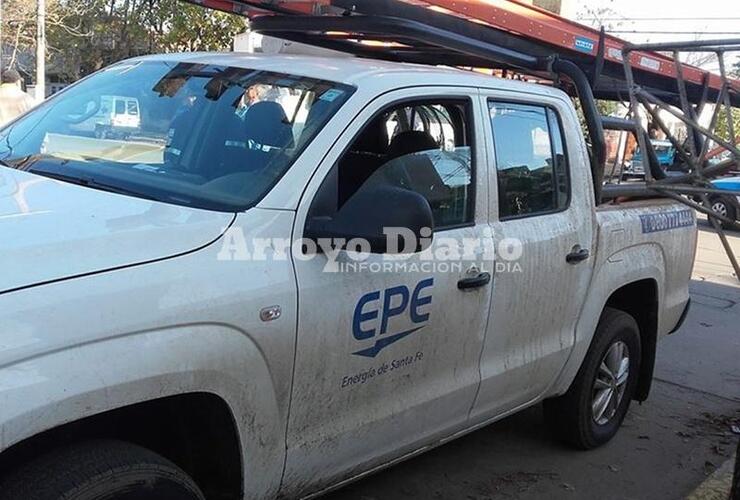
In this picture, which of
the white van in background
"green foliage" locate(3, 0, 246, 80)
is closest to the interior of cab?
the white van in background

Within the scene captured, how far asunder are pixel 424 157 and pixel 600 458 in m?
2.24

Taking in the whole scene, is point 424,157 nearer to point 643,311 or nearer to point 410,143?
point 410,143

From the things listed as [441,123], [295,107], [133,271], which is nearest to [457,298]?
[441,123]

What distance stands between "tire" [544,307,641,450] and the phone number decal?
498mm

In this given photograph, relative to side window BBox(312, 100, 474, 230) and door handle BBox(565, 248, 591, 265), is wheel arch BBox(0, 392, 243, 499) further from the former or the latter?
door handle BBox(565, 248, 591, 265)

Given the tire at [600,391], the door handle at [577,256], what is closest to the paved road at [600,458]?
the tire at [600,391]

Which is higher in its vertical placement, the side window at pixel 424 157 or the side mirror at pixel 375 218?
the side window at pixel 424 157

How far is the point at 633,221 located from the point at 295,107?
7.20ft

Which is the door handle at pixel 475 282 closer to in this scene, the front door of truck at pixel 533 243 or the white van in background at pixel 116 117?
the front door of truck at pixel 533 243

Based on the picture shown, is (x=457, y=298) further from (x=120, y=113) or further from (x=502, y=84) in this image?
(x=120, y=113)

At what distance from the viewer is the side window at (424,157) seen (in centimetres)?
308

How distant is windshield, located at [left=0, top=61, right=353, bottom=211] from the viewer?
2.68 metres

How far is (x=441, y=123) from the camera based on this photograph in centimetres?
329

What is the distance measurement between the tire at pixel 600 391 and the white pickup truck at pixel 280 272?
0.64 ft
